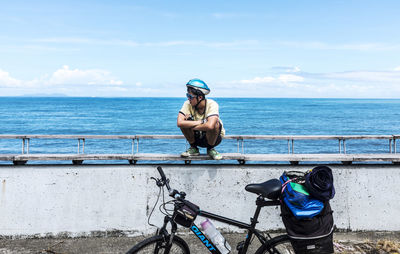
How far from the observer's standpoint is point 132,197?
4.98 meters

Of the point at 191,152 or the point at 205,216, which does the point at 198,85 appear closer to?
the point at 191,152

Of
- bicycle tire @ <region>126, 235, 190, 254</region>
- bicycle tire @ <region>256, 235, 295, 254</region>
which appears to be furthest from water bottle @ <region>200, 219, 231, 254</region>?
bicycle tire @ <region>256, 235, 295, 254</region>

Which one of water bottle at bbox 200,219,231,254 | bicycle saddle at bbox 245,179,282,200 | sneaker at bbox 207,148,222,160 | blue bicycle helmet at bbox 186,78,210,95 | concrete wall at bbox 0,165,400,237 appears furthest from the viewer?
concrete wall at bbox 0,165,400,237

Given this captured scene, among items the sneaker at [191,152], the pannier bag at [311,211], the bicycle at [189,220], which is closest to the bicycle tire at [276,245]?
the bicycle at [189,220]

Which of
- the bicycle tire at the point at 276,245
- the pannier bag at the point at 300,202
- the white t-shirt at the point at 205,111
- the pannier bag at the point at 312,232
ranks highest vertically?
the white t-shirt at the point at 205,111

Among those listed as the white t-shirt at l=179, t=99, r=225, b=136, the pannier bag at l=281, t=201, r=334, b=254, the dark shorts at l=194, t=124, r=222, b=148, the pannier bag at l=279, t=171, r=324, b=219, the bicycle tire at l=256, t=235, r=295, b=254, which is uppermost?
the white t-shirt at l=179, t=99, r=225, b=136

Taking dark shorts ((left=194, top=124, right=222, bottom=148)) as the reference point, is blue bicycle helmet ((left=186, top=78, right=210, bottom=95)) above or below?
above

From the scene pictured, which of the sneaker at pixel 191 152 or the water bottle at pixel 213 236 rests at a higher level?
the sneaker at pixel 191 152

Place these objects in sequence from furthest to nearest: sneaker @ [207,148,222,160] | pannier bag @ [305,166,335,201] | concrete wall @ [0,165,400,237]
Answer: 1. concrete wall @ [0,165,400,237]
2. sneaker @ [207,148,222,160]
3. pannier bag @ [305,166,335,201]

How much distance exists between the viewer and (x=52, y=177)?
4.95 m

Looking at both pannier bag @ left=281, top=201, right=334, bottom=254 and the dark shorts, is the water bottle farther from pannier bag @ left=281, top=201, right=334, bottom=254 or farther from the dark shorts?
the dark shorts

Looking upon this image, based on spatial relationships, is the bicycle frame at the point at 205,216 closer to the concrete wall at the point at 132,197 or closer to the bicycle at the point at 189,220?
the bicycle at the point at 189,220

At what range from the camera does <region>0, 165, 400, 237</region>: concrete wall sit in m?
4.91

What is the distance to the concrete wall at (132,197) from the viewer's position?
4914 mm
